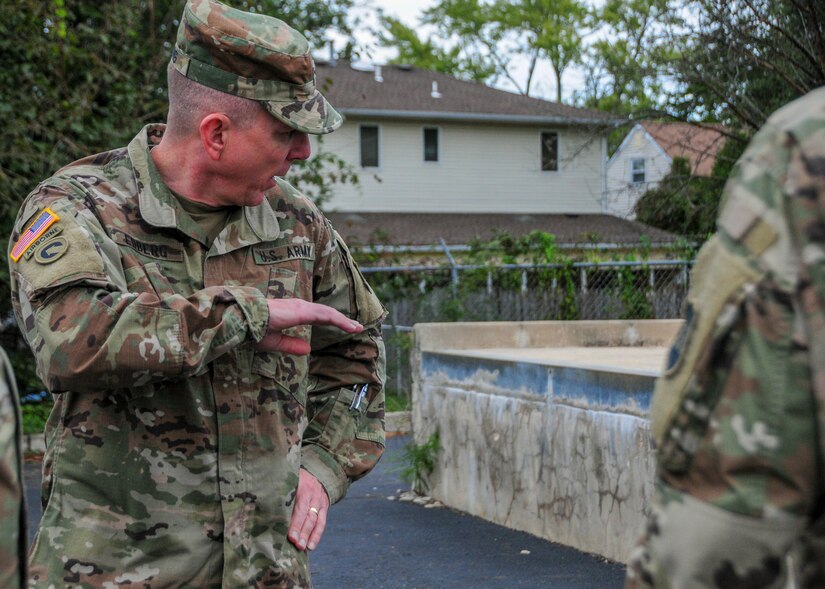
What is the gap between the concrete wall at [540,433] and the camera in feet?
19.1

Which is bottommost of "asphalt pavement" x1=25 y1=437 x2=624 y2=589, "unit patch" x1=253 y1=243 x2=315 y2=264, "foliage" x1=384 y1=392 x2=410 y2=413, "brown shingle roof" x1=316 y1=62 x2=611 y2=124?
"foliage" x1=384 y1=392 x2=410 y2=413

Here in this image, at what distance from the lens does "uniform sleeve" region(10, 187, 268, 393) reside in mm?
2115

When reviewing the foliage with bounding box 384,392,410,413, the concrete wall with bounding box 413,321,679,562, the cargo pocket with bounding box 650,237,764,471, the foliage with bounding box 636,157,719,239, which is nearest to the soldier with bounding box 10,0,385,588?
the cargo pocket with bounding box 650,237,764,471

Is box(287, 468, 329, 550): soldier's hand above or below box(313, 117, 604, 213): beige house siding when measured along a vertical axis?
below

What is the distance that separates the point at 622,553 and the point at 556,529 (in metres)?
0.66

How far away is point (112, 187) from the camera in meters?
2.44

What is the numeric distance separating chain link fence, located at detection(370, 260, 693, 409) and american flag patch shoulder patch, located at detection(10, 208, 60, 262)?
9448 millimetres

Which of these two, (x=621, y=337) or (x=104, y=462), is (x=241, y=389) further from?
(x=621, y=337)

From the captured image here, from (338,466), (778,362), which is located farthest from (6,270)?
(778,362)

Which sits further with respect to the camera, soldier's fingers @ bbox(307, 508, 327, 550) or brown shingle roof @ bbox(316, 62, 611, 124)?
brown shingle roof @ bbox(316, 62, 611, 124)

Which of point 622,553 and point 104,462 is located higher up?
point 104,462

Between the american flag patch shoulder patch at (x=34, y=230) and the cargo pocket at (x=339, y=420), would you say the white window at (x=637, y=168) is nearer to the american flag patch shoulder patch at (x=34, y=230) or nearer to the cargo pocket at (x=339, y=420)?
the cargo pocket at (x=339, y=420)

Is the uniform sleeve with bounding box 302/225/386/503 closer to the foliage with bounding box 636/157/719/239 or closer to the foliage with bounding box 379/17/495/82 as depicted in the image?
the foliage with bounding box 636/157/719/239

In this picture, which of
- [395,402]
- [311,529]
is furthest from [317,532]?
[395,402]
